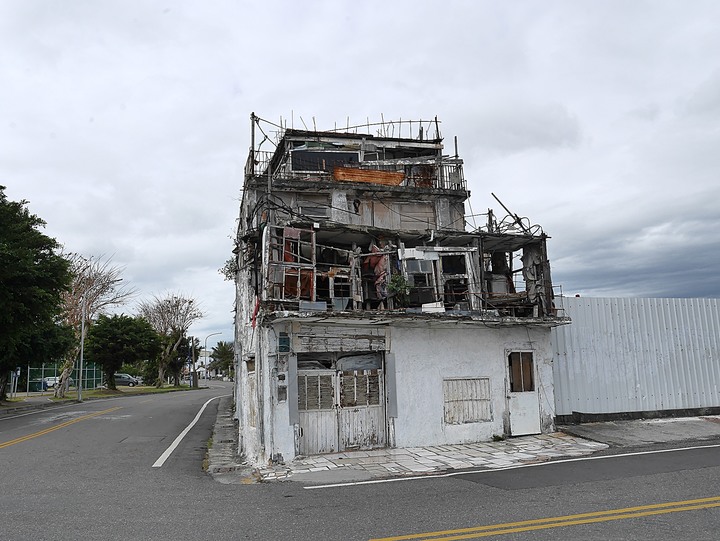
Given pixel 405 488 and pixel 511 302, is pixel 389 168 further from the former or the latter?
pixel 405 488

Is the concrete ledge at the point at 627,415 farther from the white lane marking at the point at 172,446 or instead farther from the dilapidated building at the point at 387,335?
the white lane marking at the point at 172,446

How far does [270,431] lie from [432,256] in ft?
21.1

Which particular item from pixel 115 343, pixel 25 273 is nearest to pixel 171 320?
pixel 115 343

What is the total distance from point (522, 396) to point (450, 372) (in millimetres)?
2344

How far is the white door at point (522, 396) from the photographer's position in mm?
14773


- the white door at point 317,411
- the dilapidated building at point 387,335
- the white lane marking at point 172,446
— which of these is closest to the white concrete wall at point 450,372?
the dilapidated building at point 387,335

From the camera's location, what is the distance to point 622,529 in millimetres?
6176

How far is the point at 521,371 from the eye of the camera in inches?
600

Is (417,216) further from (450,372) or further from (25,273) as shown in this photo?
(25,273)

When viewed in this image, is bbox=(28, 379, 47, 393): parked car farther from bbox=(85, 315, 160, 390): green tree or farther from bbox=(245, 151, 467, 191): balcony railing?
bbox=(245, 151, 467, 191): balcony railing

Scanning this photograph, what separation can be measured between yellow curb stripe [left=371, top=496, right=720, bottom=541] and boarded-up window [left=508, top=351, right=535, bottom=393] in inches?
302

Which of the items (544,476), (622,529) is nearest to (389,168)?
(544,476)

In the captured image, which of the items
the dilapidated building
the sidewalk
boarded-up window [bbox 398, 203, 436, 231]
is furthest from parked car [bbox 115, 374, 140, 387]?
the sidewalk

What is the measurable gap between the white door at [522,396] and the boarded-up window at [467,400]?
77 centimetres
